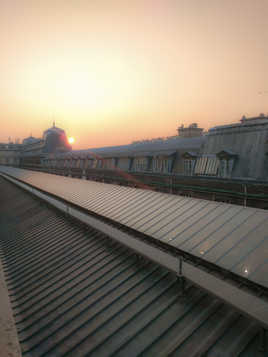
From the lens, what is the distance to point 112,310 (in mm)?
6414

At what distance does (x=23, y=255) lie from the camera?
12078 millimetres

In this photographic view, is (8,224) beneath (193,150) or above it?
beneath

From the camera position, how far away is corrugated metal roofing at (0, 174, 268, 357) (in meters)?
5.02

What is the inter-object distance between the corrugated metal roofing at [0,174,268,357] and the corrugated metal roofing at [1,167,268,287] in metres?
1.12

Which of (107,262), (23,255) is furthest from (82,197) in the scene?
(107,262)

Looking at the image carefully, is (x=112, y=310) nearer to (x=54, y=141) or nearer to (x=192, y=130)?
(x=192, y=130)

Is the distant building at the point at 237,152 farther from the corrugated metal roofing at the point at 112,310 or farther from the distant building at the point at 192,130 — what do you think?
the distant building at the point at 192,130

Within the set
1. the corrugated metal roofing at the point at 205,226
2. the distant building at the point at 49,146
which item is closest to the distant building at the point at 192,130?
the distant building at the point at 49,146

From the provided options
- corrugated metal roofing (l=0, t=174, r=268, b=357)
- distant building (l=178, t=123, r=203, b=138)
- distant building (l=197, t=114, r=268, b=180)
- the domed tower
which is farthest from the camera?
the domed tower

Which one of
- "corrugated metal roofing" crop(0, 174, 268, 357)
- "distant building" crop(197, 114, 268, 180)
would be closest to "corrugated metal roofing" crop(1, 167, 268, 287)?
"corrugated metal roofing" crop(0, 174, 268, 357)

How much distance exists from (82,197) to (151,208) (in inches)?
279

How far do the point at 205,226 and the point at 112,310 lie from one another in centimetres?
397

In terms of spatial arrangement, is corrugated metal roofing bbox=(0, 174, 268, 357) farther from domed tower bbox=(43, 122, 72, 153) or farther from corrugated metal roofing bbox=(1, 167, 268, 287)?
domed tower bbox=(43, 122, 72, 153)

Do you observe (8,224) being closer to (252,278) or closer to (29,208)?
(29,208)
